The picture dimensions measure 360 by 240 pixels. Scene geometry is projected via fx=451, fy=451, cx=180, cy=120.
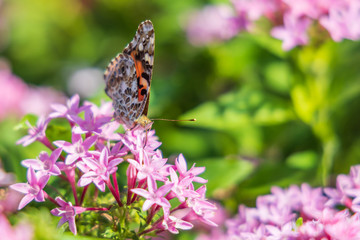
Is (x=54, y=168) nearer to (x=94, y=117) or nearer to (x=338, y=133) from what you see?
(x=94, y=117)

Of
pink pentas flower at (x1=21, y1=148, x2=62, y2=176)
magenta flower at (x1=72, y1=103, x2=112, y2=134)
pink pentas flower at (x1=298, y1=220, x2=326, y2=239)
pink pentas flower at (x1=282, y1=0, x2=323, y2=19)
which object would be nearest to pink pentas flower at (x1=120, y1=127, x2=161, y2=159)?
magenta flower at (x1=72, y1=103, x2=112, y2=134)

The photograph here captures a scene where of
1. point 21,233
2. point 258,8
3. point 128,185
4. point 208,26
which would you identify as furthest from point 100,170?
point 208,26

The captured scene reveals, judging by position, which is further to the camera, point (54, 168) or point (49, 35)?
point (49, 35)

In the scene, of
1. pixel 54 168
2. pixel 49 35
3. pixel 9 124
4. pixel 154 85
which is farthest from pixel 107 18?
pixel 54 168

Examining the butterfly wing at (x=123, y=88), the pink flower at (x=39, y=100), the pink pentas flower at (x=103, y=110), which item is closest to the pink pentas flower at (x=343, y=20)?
the butterfly wing at (x=123, y=88)

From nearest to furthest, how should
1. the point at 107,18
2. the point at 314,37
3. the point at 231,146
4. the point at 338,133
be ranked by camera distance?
the point at 314,37 < the point at 338,133 < the point at 231,146 < the point at 107,18

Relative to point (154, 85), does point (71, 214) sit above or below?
below
